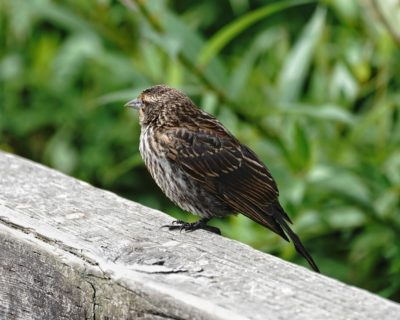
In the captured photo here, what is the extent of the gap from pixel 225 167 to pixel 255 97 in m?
1.11

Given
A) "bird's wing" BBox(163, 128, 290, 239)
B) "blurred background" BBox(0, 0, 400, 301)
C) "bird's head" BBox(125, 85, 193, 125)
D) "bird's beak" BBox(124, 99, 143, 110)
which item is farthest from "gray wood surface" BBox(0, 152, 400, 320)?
"blurred background" BBox(0, 0, 400, 301)

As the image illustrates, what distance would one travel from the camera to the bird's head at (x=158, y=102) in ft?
12.0

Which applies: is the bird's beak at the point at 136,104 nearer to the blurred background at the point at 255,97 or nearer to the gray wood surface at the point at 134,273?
the blurred background at the point at 255,97

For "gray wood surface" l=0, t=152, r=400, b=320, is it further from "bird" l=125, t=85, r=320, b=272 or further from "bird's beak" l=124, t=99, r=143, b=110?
"bird's beak" l=124, t=99, r=143, b=110

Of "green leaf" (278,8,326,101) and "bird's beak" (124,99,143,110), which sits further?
"green leaf" (278,8,326,101)

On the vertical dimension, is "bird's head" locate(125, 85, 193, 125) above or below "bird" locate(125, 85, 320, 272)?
above

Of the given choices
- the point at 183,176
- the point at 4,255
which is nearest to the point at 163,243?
the point at 4,255

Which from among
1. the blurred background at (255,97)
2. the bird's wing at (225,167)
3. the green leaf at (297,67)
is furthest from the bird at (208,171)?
the green leaf at (297,67)

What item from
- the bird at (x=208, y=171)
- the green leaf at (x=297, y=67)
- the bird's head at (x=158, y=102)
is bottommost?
the bird at (x=208, y=171)

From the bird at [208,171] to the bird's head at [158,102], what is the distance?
67 millimetres

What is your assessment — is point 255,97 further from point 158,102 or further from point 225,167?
point 225,167

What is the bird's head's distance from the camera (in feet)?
12.0

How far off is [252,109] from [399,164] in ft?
2.10

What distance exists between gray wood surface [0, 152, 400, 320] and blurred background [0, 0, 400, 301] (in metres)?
1.45
